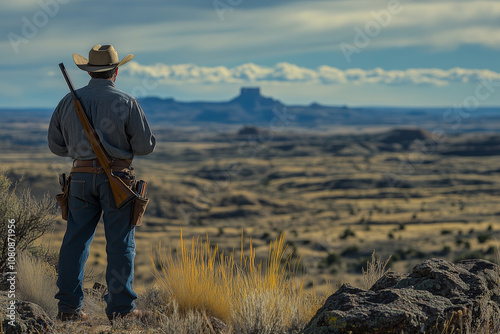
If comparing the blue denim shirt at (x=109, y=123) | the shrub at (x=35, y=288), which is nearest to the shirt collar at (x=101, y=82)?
the blue denim shirt at (x=109, y=123)

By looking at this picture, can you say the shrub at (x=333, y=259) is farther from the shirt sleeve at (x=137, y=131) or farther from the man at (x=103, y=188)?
the shirt sleeve at (x=137, y=131)

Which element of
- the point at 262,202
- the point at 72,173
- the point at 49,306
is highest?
the point at 72,173

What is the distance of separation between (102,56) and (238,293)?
7.28 feet

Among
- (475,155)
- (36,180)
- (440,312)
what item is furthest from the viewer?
(475,155)

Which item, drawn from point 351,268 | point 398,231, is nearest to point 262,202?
point 398,231

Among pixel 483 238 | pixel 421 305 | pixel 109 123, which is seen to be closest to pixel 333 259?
pixel 483 238

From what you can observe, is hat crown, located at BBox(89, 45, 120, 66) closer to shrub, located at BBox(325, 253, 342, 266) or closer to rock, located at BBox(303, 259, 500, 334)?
rock, located at BBox(303, 259, 500, 334)

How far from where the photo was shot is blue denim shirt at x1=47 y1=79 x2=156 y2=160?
13.2 feet

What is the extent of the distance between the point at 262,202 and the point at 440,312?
48.3 meters

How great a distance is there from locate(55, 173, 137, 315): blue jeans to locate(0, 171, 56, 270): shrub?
5.67 ft

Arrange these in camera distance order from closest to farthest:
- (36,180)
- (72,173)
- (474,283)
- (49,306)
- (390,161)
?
1. (474,283)
2. (72,173)
3. (49,306)
4. (36,180)
5. (390,161)

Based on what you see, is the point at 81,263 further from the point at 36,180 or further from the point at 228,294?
the point at 36,180

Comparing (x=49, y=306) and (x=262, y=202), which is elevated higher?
(x=49, y=306)

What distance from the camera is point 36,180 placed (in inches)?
1720
